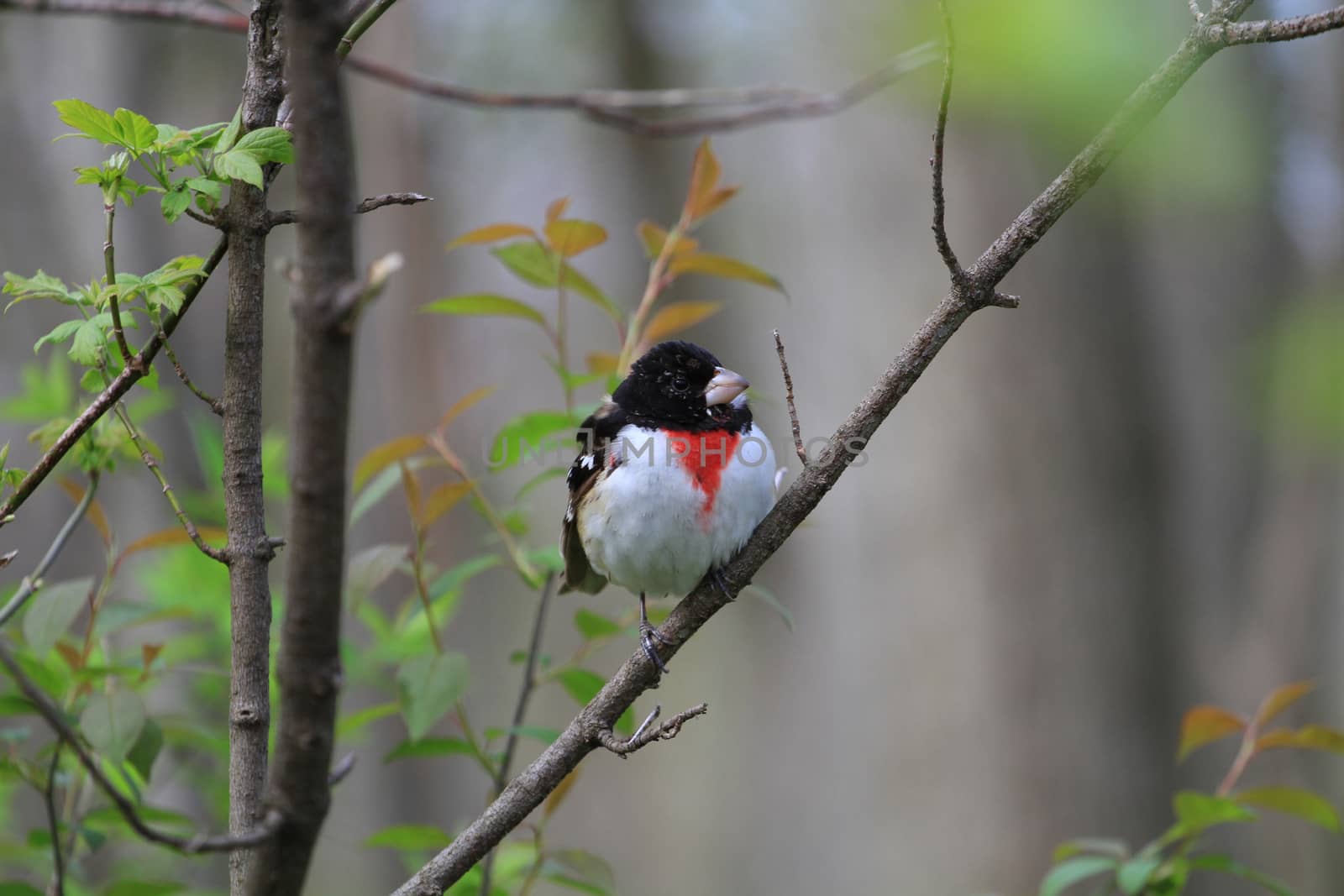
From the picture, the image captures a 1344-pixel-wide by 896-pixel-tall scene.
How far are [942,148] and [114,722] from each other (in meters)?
1.67

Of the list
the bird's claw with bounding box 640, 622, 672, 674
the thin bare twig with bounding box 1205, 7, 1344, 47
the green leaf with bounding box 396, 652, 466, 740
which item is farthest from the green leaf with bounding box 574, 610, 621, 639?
the thin bare twig with bounding box 1205, 7, 1344, 47

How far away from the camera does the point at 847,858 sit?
6535mm

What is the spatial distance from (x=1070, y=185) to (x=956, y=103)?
11.9 feet

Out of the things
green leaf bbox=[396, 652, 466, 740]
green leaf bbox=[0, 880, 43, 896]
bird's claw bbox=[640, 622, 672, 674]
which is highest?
bird's claw bbox=[640, 622, 672, 674]

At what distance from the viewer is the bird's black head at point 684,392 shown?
10.2 feet

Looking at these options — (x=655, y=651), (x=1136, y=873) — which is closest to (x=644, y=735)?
(x=655, y=651)

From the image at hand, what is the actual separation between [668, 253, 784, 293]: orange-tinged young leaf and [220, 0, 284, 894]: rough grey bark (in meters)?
1.13

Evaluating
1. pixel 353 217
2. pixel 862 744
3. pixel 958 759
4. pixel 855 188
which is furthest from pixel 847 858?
pixel 353 217

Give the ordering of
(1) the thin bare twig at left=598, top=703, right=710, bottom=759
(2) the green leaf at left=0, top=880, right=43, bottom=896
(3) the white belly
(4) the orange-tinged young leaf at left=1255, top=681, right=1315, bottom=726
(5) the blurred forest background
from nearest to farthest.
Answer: (1) the thin bare twig at left=598, top=703, right=710, bottom=759
(2) the green leaf at left=0, top=880, right=43, bottom=896
(4) the orange-tinged young leaf at left=1255, top=681, right=1315, bottom=726
(3) the white belly
(5) the blurred forest background

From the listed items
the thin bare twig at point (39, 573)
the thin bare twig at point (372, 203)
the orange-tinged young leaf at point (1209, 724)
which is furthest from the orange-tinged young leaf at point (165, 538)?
the orange-tinged young leaf at point (1209, 724)

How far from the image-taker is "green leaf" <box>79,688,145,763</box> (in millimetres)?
1874

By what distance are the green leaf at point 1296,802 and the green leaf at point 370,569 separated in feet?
6.06

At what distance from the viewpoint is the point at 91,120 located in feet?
5.39

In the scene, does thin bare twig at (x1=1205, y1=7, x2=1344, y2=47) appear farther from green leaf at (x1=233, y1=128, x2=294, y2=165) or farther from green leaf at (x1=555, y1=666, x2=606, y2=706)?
green leaf at (x1=555, y1=666, x2=606, y2=706)
